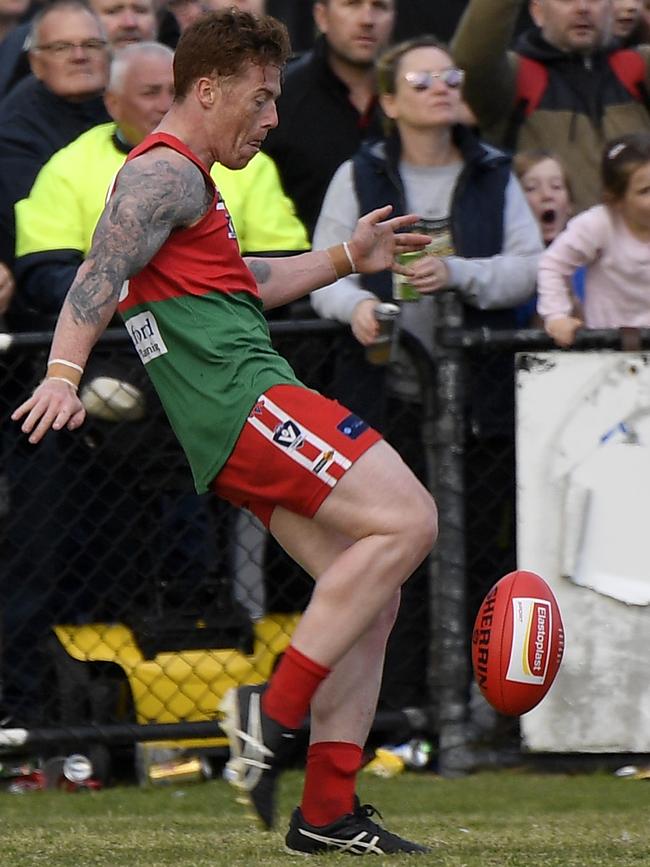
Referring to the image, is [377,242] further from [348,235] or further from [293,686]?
[348,235]

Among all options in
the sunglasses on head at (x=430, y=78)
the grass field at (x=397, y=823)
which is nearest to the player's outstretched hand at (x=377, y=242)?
the grass field at (x=397, y=823)

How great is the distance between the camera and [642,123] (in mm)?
7039

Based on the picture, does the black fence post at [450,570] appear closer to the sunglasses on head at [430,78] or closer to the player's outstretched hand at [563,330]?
the player's outstretched hand at [563,330]

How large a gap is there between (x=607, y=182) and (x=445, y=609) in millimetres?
1682

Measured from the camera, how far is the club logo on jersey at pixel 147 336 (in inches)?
169

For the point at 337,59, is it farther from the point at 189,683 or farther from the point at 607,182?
the point at 189,683

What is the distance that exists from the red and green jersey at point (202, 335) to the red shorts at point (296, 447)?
1.6 inches

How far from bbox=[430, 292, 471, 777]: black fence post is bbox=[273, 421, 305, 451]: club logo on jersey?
2.10 m

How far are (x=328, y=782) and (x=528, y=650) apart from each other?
759mm

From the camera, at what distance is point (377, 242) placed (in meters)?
4.85

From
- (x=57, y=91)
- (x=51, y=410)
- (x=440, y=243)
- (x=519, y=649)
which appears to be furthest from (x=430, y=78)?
(x=51, y=410)

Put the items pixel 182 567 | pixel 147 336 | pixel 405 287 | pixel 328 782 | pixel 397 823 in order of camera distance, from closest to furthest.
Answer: pixel 147 336
pixel 328 782
pixel 397 823
pixel 405 287
pixel 182 567

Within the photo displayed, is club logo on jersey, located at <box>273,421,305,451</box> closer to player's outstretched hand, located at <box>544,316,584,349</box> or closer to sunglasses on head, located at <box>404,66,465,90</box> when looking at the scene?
player's outstretched hand, located at <box>544,316,584,349</box>

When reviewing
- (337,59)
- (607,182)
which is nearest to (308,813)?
(607,182)
